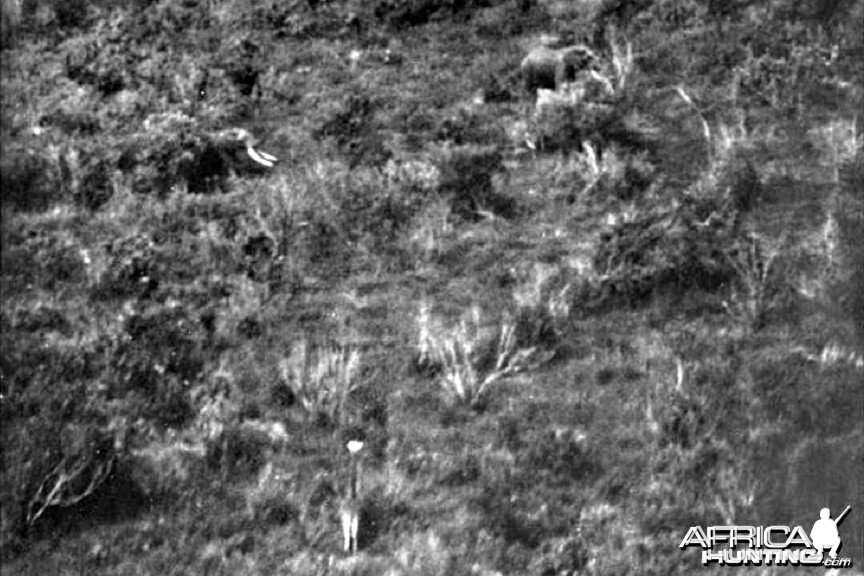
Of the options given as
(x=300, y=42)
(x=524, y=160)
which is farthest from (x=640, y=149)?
(x=300, y=42)

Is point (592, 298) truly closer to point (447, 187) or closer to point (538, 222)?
point (538, 222)

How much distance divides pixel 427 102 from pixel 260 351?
3.12m

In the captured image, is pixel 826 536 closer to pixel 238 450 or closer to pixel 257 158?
pixel 238 450

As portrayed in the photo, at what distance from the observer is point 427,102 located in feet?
29.8

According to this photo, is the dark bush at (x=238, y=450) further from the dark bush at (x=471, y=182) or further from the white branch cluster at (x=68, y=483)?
Result: the dark bush at (x=471, y=182)

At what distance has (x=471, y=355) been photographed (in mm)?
6539

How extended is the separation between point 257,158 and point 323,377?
2649mm

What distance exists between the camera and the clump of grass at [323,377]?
20.4ft

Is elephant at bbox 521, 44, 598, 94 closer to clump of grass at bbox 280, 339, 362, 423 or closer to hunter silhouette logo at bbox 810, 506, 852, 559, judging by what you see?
clump of grass at bbox 280, 339, 362, 423

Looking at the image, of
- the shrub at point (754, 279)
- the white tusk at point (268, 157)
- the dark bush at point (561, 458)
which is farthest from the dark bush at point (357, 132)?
the dark bush at point (561, 458)

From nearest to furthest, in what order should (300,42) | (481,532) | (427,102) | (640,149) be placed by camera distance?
1. (481,532)
2. (640,149)
3. (427,102)
4. (300,42)

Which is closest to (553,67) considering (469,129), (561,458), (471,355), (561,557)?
(469,129)

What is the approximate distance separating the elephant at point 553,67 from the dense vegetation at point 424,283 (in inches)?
4.4

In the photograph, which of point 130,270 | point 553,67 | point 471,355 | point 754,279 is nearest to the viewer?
point 471,355
